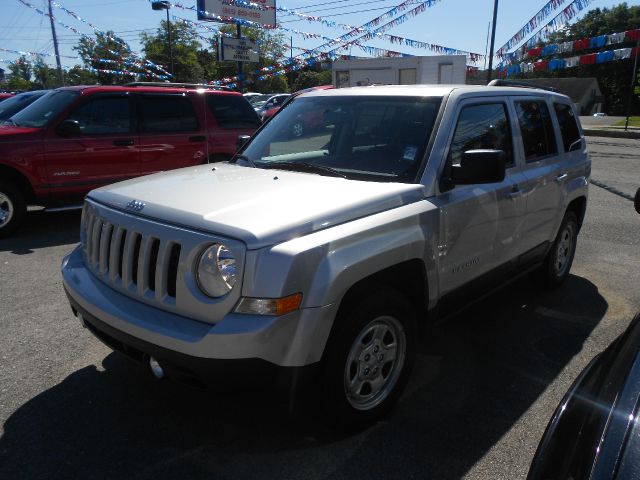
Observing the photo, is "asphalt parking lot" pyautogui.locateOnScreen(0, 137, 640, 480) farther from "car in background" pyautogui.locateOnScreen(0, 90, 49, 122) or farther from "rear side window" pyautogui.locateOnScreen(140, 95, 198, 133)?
"car in background" pyautogui.locateOnScreen(0, 90, 49, 122)

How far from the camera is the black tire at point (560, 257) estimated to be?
16.1ft

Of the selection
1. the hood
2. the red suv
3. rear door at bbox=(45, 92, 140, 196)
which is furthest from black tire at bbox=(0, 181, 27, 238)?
the hood

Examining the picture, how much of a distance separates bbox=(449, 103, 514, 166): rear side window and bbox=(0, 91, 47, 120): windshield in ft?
25.6

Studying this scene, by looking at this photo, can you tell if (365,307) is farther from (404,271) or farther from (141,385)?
(141,385)

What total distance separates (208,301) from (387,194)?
1.11 metres

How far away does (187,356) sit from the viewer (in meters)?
2.32

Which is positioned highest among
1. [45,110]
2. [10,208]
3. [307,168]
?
[45,110]

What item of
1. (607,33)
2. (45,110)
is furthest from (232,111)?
(607,33)

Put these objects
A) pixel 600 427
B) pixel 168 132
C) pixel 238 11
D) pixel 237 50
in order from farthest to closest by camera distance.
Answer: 1. pixel 238 11
2. pixel 237 50
3. pixel 168 132
4. pixel 600 427

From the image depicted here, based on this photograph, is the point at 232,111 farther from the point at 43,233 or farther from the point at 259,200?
the point at 259,200

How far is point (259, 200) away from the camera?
273cm

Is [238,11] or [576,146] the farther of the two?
[238,11]

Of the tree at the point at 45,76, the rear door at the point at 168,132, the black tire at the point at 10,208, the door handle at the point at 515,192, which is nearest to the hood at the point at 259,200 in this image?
the door handle at the point at 515,192

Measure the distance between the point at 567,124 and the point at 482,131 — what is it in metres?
1.76
